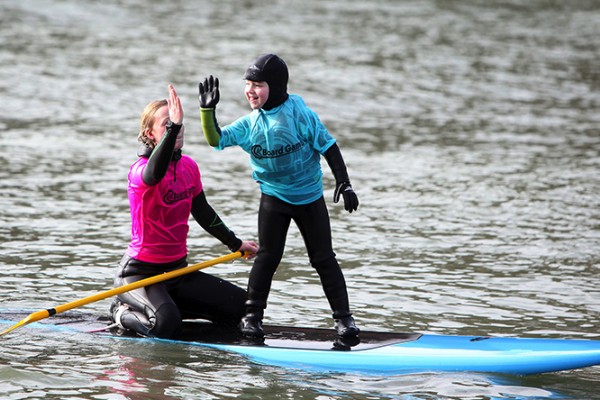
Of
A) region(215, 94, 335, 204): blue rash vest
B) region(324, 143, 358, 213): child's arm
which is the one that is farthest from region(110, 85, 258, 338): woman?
region(324, 143, 358, 213): child's arm

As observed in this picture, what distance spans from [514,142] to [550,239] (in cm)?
558

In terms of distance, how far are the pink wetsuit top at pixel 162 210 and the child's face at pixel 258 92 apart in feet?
2.16

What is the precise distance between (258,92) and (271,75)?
0.47 ft

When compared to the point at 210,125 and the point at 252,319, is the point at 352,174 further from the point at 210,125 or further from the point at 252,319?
the point at 210,125

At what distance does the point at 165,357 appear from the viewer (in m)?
7.62

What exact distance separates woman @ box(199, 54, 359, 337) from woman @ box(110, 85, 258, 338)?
272 millimetres

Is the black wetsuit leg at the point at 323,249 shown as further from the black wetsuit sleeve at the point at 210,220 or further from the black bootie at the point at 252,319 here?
the black wetsuit sleeve at the point at 210,220

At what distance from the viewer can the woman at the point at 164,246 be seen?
7605 mm

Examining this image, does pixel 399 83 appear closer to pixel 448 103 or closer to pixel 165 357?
pixel 448 103

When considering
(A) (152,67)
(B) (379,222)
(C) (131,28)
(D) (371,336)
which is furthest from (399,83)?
(D) (371,336)

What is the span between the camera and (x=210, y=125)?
7.37 m

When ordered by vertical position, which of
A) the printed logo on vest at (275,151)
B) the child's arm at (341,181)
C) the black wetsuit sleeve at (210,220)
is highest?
the printed logo on vest at (275,151)

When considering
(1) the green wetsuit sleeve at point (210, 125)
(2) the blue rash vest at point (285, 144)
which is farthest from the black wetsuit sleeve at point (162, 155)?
(2) the blue rash vest at point (285, 144)

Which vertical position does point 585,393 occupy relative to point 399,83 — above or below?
below
